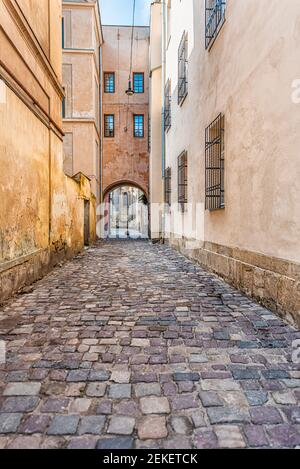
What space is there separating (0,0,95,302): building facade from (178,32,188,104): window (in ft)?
11.9

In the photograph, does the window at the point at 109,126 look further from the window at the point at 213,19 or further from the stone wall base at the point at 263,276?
the stone wall base at the point at 263,276

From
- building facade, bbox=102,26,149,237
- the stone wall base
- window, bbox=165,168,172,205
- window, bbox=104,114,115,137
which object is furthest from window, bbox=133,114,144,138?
the stone wall base

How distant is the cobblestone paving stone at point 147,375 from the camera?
1.67m

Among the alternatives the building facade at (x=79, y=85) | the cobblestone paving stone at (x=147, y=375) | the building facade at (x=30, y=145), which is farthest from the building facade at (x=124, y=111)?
the cobblestone paving stone at (x=147, y=375)

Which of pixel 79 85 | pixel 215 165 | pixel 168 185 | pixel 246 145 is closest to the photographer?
pixel 246 145

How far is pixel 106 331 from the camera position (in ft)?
10.3

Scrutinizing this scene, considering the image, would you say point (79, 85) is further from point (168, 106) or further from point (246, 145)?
point (246, 145)

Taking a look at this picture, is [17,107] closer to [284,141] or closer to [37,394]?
[284,141]

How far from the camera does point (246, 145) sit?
15.1 feet

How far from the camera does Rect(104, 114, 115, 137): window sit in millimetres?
18375

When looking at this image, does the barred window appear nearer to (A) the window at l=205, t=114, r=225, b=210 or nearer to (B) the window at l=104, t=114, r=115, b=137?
(A) the window at l=205, t=114, r=225, b=210

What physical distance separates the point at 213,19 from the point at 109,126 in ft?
41.8

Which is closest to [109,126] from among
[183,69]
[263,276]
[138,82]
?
[138,82]

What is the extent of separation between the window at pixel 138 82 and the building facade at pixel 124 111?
0.19ft
